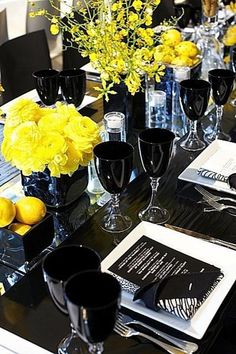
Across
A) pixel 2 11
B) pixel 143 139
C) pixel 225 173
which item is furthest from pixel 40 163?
pixel 2 11

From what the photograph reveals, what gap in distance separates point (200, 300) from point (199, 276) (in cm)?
5

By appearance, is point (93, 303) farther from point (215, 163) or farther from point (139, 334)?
point (215, 163)

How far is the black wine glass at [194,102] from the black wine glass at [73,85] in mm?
302

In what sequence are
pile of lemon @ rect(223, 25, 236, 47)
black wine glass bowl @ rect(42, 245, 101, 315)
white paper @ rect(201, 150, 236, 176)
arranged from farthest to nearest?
pile of lemon @ rect(223, 25, 236, 47)
white paper @ rect(201, 150, 236, 176)
black wine glass bowl @ rect(42, 245, 101, 315)

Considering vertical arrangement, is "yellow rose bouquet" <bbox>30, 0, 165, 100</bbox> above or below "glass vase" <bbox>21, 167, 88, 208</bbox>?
above

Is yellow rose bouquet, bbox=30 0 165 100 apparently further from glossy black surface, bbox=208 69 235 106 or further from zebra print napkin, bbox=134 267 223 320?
zebra print napkin, bbox=134 267 223 320

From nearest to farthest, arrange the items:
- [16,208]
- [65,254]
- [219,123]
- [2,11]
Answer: [65,254] < [16,208] < [219,123] < [2,11]

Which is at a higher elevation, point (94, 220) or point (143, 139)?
point (143, 139)

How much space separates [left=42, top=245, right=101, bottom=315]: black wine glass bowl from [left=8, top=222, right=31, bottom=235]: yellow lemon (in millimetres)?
245

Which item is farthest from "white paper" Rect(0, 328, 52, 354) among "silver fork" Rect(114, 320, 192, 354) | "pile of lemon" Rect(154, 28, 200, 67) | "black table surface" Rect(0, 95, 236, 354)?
"pile of lemon" Rect(154, 28, 200, 67)

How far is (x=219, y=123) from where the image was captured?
62.6 inches

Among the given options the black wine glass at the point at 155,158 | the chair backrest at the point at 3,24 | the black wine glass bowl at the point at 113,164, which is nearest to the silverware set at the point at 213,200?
the black wine glass at the point at 155,158

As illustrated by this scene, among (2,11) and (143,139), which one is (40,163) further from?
(2,11)

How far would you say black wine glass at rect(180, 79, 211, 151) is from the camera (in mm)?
1370
